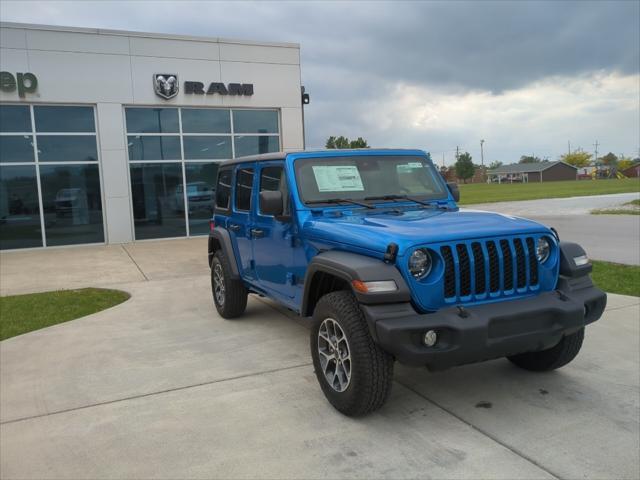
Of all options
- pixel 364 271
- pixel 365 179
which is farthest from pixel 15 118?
pixel 364 271

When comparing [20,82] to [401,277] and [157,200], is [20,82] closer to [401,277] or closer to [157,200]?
[157,200]

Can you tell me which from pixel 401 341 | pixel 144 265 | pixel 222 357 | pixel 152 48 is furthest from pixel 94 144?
pixel 401 341

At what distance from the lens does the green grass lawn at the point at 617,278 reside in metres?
6.91

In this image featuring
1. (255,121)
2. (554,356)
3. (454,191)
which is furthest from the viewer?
(255,121)

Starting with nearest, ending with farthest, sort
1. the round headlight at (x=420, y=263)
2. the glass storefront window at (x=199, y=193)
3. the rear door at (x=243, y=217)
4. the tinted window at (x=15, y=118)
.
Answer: the round headlight at (x=420, y=263) < the rear door at (x=243, y=217) < the tinted window at (x=15, y=118) < the glass storefront window at (x=199, y=193)

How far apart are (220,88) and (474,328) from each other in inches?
528

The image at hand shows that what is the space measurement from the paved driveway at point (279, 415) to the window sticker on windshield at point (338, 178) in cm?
156

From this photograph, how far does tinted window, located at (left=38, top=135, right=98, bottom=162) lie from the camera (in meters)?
13.7

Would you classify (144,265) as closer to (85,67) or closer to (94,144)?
(94,144)

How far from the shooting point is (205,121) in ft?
50.2

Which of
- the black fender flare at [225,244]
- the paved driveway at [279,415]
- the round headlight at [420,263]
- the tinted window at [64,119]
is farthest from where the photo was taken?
the tinted window at [64,119]

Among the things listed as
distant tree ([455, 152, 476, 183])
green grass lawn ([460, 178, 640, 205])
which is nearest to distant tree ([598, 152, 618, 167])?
distant tree ([455, 152, 476, 183])

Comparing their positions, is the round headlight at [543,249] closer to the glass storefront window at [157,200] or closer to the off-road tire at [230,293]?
the off-road tire at [230,293]

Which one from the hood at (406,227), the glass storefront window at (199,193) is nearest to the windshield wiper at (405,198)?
the hood at (406,227)
